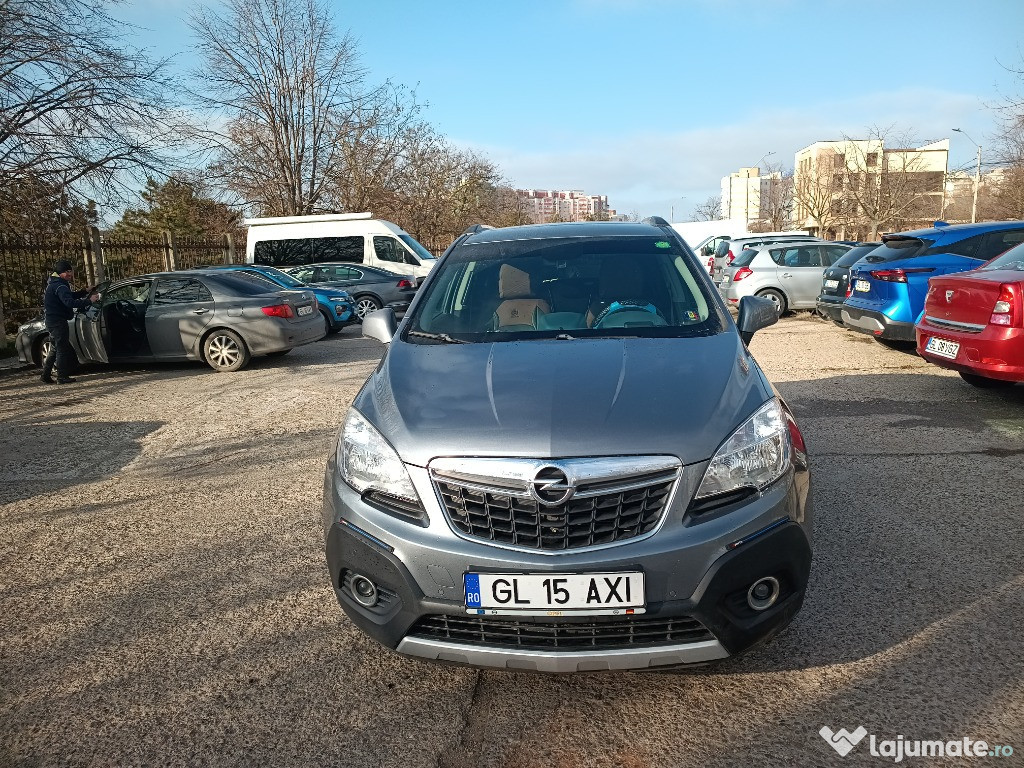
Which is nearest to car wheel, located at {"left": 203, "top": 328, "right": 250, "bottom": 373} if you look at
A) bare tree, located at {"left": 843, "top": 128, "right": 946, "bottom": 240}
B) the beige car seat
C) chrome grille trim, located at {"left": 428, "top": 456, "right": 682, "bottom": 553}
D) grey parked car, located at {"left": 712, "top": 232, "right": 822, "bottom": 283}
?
the beige car seat

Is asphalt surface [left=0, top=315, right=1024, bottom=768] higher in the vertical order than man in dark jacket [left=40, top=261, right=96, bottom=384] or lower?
lower

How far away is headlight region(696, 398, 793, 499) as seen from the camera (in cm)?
238

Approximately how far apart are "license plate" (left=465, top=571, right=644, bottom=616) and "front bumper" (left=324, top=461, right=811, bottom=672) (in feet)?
0.07

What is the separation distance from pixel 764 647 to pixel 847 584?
733mm

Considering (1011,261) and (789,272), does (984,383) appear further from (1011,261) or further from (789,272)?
(789,272)

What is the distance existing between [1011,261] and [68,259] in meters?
14.6

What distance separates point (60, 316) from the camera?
998 cm

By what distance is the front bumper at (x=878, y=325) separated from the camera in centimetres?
880

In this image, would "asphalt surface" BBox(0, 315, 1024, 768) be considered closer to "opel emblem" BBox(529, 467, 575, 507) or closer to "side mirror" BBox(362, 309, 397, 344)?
"opel emblem" BBox(529, 467, 575, 507)

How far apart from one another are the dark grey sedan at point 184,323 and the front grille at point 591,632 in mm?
8903

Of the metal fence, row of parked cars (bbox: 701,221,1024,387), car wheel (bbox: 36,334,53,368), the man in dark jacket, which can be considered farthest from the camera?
the metal fence

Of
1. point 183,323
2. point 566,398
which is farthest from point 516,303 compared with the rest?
point 183,323

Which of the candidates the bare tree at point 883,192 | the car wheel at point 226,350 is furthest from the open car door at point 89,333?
the bare tree at point 883,192

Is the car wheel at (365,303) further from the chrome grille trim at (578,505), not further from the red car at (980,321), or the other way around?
the chrome grille trim at (578,505)
